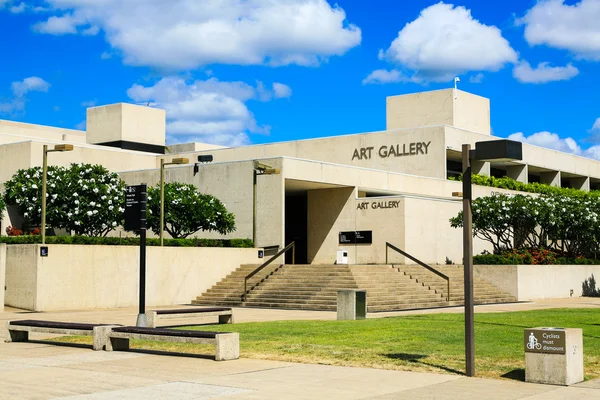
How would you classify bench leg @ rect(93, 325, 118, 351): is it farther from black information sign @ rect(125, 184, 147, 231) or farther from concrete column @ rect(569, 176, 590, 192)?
concrete column @ rect(569, 176, 590, 192)

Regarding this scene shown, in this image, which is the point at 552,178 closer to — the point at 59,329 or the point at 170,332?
Result: the point at 59,329

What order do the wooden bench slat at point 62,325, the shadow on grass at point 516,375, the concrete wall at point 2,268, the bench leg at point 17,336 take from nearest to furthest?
the shadow on grass at point 516,375, the wooden bench slat at point 62,325, the bench leg at point 17,336, the concrete wall at point 2,268

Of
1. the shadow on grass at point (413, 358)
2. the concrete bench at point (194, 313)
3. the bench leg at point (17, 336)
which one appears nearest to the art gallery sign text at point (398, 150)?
the concrete bench at point (194, 313)

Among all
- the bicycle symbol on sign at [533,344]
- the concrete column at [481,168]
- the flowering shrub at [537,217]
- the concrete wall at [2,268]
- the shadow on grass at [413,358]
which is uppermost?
the concrete column at [481,168]

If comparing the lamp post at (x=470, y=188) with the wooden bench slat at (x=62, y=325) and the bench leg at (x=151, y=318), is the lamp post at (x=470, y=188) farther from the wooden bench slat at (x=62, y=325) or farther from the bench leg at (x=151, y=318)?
the bench leg at (x=151, y=318)

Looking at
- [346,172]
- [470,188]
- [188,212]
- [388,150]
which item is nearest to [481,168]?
[388,150]

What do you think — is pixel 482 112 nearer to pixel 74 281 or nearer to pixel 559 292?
pixel 559 292

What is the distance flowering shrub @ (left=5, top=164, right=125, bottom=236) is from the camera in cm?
3384

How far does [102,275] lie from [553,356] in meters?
20.5

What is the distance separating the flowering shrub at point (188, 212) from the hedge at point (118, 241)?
143 centimetres

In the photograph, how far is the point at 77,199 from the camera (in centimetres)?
3381

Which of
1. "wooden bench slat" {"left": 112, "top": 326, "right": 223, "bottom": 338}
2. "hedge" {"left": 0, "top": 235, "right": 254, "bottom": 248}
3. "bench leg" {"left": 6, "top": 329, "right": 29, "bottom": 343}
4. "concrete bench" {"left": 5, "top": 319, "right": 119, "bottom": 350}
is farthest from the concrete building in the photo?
"wooden bench slat" {"left": 112, "top": 326, "right": 223, "bottom": 338}

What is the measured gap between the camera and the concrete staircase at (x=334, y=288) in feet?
91.1

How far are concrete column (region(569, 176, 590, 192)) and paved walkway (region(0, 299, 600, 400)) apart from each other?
54.6m
